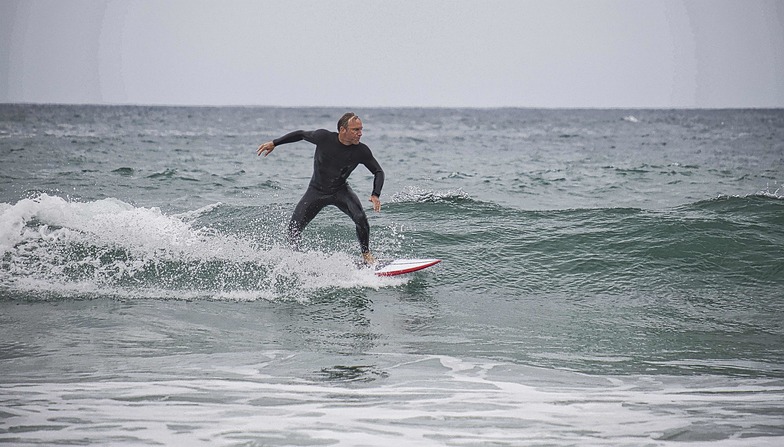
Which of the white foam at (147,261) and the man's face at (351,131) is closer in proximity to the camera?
the man's face at (351,131)

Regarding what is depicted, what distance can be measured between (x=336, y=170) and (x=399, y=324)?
242cm

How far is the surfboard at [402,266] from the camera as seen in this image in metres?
9.96

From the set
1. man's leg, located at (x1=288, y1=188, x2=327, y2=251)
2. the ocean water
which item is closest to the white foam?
the ocean water

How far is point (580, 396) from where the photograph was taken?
5.64 meters

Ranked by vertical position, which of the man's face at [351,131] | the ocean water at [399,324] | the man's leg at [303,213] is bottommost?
the ocean water at [399,324]

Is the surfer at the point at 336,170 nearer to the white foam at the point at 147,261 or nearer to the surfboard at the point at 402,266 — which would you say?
the surfboard at the point at 402,266

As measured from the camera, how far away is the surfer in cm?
938

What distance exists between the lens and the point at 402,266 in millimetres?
10117

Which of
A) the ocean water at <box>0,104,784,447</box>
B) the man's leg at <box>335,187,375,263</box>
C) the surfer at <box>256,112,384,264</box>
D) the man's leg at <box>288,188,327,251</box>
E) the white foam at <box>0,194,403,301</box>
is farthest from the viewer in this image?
the man's leg at <box>288,188,327,251</box>

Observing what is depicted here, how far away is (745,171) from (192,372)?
23.6m

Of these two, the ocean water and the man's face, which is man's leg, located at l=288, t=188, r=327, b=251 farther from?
the man's face

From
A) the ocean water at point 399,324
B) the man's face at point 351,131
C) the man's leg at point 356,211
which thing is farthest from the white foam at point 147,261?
the man's face at point 351,131

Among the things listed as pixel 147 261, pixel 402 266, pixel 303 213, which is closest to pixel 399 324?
pixel 402 266

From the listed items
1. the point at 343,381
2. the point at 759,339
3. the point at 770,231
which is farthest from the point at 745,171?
the point at 343,381
